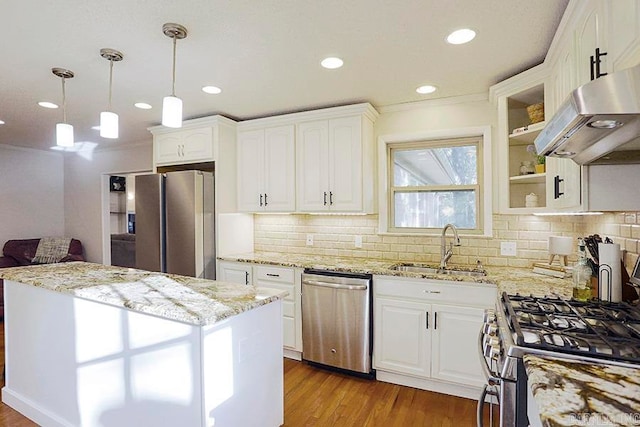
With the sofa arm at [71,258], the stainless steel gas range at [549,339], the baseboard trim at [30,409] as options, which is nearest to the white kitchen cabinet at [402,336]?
the stainless steel gas range at [549,339]

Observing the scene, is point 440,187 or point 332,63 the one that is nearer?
point 332,63

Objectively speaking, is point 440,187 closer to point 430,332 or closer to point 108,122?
point 430,332

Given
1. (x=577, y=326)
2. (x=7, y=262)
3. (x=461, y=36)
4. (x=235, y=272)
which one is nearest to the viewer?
(x=577, y=326)

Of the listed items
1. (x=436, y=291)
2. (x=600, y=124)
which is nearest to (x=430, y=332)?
(x=436, y=291)

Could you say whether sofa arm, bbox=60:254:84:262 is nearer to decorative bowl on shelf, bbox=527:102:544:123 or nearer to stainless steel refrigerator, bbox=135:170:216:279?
stainless steel refrigerator, bbox=135:170:216:279

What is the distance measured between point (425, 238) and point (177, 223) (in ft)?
7.87

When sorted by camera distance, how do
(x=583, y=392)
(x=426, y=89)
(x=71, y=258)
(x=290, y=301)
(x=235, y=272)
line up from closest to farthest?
(x=583, y=392), (x=426, y=89), (x=290, y=301), (x=235, y=272), (x=71, y=258)

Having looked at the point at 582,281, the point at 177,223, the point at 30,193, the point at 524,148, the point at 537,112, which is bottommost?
the point at 582,281

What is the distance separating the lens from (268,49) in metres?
2.12

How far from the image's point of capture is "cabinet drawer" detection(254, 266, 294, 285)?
308 centimetres

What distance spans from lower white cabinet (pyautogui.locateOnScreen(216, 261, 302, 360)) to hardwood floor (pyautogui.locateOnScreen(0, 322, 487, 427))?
1.10ft

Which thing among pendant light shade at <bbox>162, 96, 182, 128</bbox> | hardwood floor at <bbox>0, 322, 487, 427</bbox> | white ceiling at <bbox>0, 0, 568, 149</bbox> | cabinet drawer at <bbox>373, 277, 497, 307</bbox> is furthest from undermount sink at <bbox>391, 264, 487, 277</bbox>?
pendant light shade at <bbox>162, 96, 182, 128</bbox>

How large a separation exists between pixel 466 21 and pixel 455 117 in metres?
1.27

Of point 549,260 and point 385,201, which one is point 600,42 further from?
point 385,201
